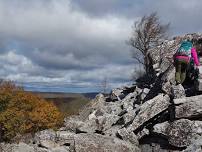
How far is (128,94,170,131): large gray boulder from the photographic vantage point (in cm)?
2328

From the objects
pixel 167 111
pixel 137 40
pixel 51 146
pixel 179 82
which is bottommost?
pixel 51 146

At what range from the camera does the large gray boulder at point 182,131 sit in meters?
20.8

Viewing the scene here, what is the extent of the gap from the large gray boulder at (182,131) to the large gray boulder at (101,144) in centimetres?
186

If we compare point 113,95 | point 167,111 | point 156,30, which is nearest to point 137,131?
point 167,111

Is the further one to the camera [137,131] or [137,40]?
[137,40]

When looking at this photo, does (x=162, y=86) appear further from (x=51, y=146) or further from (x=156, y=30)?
(x=156, y=30)

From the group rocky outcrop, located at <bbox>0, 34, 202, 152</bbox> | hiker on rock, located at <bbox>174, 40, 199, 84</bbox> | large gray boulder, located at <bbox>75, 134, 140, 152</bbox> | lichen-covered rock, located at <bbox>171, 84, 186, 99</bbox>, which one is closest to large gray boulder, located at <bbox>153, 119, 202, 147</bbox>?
rocky outcrop, located at <bbox>0, 34, 202, 152</bbox>

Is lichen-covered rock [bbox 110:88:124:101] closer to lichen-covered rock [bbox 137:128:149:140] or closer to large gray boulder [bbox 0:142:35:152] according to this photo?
large gray boulder [bbox 0:142:35:152]

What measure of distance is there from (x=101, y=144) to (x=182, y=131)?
406cm

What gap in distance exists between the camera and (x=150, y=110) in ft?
76.8

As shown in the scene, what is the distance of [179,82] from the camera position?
79.2ft

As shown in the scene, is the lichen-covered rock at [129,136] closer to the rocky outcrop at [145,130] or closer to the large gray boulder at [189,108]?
the rocky outcrop at [145,130]

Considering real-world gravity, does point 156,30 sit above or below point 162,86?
above

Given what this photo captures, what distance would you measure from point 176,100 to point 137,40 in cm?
2613
